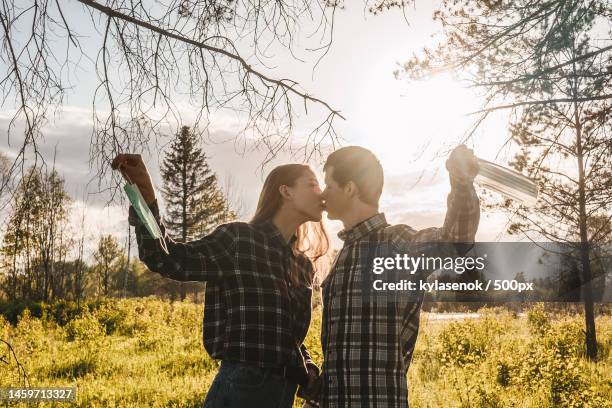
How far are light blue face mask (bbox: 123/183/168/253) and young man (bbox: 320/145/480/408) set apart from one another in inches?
29.2

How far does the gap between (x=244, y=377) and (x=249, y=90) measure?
1459mm

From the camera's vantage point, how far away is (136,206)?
6.18ft

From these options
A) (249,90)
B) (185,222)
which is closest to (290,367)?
(249,90)

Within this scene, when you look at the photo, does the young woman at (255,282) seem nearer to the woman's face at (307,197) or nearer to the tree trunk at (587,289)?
the woman's face at (307,197)

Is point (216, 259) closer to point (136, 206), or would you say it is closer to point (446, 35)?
point (136, 206)

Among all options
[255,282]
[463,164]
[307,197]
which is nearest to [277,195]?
[307,197]

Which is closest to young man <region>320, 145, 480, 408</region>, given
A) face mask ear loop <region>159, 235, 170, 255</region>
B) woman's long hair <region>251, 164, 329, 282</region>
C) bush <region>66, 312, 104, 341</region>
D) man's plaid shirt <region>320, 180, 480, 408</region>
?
man's plaid shirt <region>320, 180, 480, 408</region>

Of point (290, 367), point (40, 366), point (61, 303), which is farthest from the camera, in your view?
point (61, 303)

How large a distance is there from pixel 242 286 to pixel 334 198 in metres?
0.56

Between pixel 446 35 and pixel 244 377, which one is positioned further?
pixel 446 35

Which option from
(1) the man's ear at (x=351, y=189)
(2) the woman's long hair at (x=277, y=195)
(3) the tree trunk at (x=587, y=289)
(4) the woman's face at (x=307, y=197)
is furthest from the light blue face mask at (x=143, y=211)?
(3) the tree trunk at (x=587, y=289)

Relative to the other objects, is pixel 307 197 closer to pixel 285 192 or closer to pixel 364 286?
pixel 285 192

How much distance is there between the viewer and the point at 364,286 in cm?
200

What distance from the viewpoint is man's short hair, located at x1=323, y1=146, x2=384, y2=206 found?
7.10 feet
